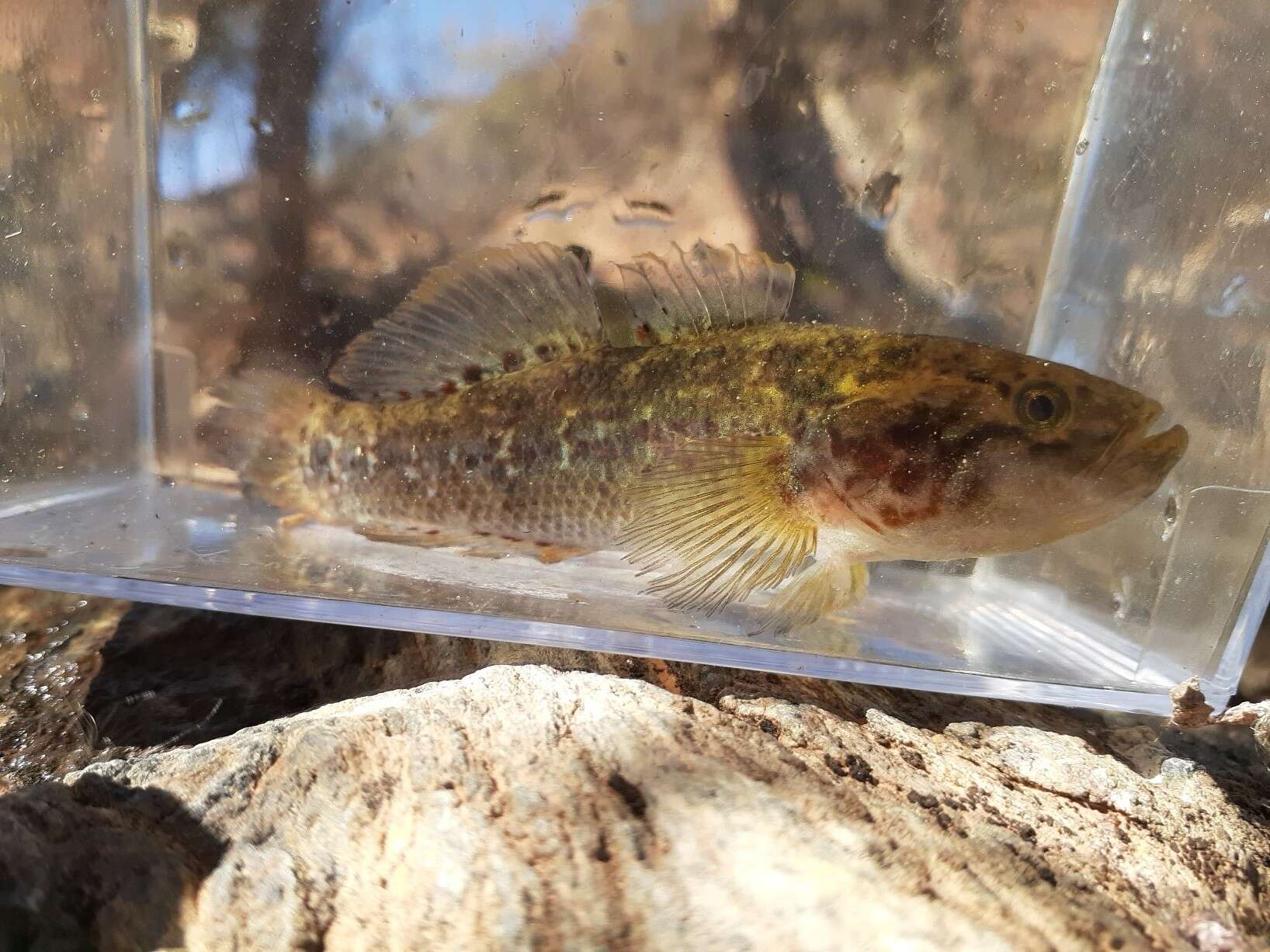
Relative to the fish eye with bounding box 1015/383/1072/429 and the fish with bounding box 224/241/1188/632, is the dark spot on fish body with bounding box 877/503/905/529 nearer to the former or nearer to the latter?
the fish with bounding box 224/241/1188/632

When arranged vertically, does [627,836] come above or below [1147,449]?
below

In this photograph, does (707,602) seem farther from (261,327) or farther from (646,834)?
(261,327)

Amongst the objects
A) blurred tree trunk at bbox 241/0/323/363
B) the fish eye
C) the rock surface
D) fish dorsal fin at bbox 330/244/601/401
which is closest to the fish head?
the fish eye

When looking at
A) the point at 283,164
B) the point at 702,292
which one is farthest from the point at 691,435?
the point at 283,164

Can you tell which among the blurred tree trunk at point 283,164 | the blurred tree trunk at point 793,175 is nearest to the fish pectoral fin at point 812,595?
the blurred tree trunk at point 793,175

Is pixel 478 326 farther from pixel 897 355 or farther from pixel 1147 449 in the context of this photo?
pixel 1147 449
